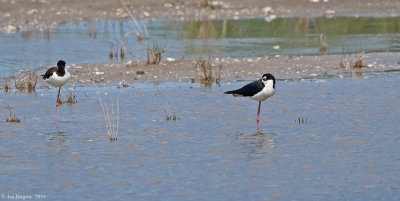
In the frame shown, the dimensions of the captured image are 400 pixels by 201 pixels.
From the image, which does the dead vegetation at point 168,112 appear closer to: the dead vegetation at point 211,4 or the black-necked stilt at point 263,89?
the black-necked stilt at point 263,89

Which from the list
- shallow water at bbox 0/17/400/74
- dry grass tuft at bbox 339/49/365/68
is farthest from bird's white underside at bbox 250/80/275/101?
shallow water at bbox 0/17/400/74

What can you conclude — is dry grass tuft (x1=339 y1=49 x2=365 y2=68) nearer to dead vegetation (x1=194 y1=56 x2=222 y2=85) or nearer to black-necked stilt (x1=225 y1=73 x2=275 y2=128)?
dead vegetation (x1=194 y1=56 x2=222 y2=85)

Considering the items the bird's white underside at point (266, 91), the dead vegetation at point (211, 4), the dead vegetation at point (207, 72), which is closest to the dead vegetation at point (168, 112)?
the bird's white underside at point (266, 91)

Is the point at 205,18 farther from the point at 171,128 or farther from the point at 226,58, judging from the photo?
the point at 171,128

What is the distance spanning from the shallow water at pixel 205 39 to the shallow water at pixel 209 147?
4.83 metres

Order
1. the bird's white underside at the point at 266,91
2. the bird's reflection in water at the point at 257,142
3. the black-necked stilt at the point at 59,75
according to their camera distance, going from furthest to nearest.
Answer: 1. the black-necked stilt at the point at 59,75
2. the bird's white underside at the point at 266,91
3. the bird's reflection in water at the point at 257,142

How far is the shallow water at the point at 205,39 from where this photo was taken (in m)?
19.1

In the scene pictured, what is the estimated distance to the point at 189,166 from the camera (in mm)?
8695

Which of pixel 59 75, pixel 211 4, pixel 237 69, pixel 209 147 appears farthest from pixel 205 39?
pixel 209 147

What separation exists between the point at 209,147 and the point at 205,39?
1265 cm

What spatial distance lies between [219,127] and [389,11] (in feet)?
58.8

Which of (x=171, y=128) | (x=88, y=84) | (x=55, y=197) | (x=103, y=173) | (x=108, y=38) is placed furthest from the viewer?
(x=108, y=38)

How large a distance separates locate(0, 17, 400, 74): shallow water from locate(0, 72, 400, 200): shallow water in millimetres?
4828

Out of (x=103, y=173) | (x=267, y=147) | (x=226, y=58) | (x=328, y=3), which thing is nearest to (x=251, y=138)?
(x=267, y=147)
